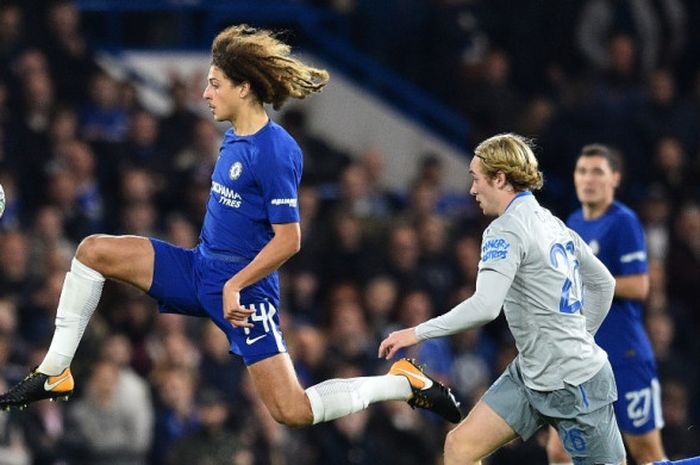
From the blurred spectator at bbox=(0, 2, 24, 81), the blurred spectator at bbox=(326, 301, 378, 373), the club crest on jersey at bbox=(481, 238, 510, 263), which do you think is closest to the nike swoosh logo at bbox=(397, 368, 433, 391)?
the club crest on jersey at bbox=(481, 238, 510, 263)

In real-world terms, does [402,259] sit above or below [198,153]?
below

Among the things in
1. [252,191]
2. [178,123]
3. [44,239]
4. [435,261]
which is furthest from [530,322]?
[178,123]

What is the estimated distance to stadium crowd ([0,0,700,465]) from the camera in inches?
439

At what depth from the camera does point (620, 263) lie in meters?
8.70

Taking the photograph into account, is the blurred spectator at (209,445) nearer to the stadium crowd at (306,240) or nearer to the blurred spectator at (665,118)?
the stadium crowd at (306,240)

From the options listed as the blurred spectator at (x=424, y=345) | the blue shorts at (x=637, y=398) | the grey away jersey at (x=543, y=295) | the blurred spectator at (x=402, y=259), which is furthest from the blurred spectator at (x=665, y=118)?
the grey away jersey at (x=543, y=295)

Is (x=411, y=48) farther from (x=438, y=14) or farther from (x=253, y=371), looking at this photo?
(x=253, y=371)

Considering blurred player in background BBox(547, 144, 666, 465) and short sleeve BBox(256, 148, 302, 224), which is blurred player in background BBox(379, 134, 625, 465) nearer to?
short sleeve BBox(256, 148, 302, 224)

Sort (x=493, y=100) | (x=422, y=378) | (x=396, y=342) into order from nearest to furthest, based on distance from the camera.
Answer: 1. (x=396, y=342)
2. (x=422, y=378)
3. (x=493, y=100)

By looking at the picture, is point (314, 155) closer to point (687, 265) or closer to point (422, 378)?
point (687, 265)

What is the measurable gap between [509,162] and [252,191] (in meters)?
1.20

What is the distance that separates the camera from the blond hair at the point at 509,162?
7.20 metres

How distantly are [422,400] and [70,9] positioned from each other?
6.36m

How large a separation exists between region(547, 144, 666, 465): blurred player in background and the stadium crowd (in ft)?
10.3
